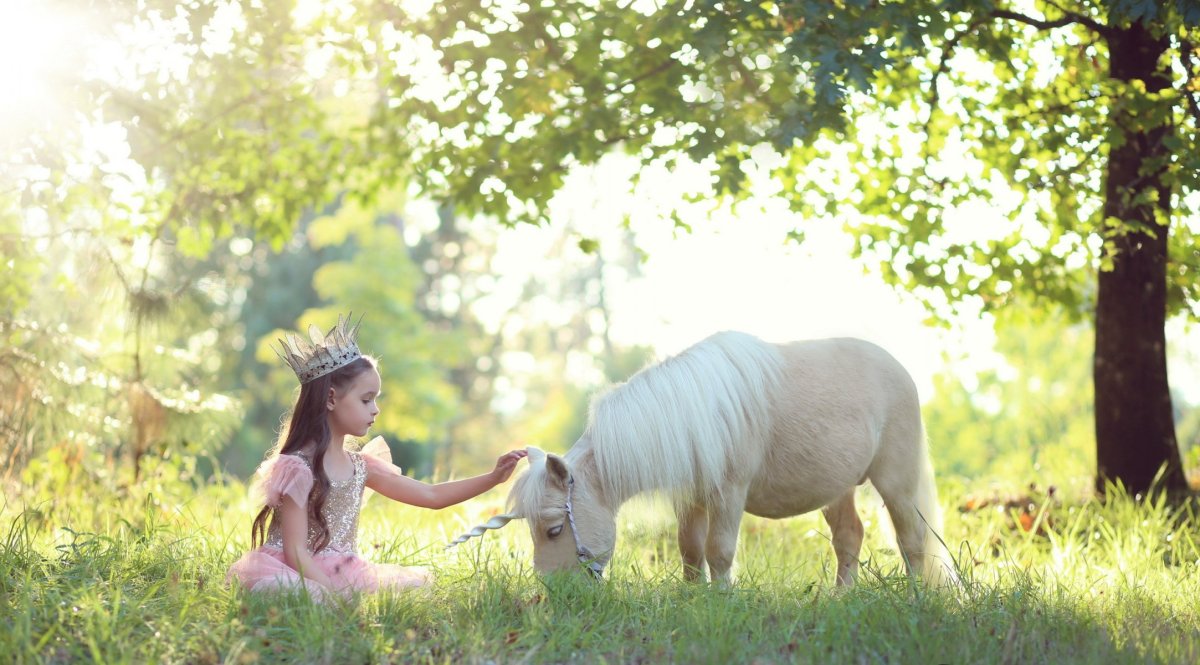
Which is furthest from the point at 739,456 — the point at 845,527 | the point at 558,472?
the point at 845,527

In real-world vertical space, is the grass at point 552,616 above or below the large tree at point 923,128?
below

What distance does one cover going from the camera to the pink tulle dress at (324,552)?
4.21 m

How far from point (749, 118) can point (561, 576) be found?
8.99ft

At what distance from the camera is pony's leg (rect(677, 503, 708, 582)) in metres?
4.92

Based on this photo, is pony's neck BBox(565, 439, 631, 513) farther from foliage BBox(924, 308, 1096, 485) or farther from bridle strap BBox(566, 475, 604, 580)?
foliage BBox(924, 308, 1096, 485)

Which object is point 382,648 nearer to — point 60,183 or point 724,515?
point 724,515

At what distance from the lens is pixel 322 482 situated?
452 centimetres

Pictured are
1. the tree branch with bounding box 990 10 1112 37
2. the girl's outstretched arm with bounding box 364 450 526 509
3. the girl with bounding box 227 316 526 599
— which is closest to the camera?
the girl with bounding box 227 316 526 599

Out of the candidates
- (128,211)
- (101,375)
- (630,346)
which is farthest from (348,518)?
(630,346)

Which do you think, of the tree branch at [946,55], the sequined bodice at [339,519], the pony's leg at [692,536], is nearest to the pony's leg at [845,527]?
the pony's leg at [692,536]

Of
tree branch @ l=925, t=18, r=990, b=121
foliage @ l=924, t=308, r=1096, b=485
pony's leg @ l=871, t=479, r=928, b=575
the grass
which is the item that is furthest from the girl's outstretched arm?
foliage @ l=924, t=308, r=1096, b=485

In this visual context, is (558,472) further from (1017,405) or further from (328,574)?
(1017,405)

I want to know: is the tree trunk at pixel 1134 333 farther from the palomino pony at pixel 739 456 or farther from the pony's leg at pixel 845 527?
the pony's leg at pixel 845 527

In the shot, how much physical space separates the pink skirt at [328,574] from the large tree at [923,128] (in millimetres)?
2477
